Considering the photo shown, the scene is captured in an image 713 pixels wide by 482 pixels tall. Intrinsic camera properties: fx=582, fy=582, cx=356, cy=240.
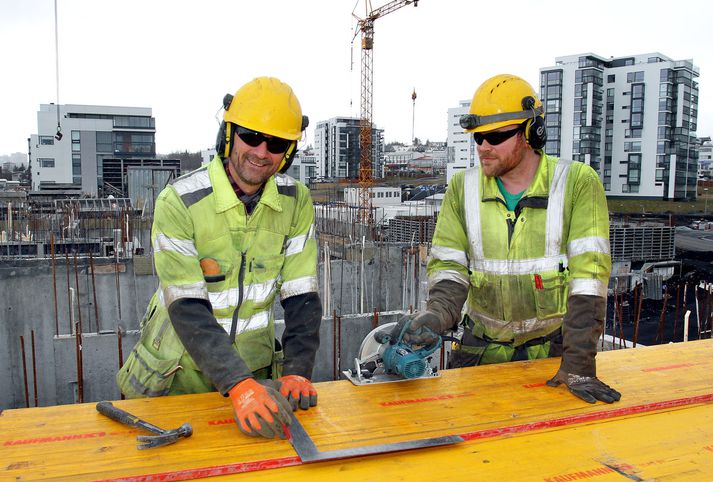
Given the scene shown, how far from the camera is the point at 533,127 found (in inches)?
119

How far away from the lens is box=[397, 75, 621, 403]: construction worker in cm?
288

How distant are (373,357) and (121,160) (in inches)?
1719

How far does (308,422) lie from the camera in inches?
91.2

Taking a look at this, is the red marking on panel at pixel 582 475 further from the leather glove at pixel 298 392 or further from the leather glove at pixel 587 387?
the leather glove at pixel 298 392

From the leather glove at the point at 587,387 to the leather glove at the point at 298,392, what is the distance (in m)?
1.16

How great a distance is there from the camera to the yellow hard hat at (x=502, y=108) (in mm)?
2979

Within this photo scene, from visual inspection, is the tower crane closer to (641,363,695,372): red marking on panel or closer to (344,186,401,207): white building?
(344,186,401,207): white building

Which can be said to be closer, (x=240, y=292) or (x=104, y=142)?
(x=240, y=292)

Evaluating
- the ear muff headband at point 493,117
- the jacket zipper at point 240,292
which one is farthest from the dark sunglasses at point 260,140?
the ear muff headband at point 493,117

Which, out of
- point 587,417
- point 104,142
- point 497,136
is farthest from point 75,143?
point 587,417

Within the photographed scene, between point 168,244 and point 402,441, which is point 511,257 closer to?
point 402,441

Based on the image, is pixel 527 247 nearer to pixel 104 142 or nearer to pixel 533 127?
pixel 533 127

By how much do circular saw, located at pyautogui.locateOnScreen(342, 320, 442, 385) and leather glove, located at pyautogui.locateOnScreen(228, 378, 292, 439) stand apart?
65 centimetres

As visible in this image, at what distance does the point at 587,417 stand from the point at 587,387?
0.28 meters
